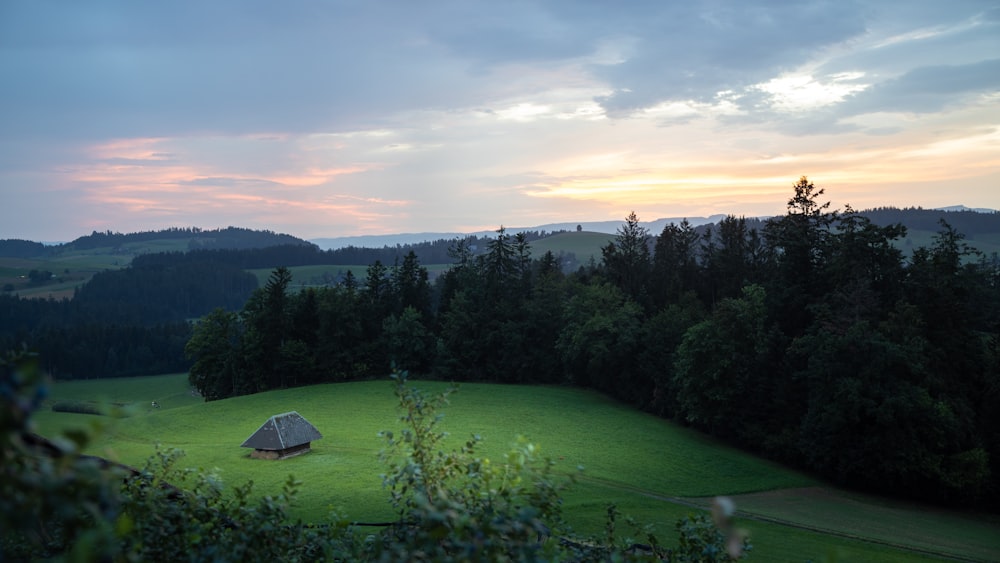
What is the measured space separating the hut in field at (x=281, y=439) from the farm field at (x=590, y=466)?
115 cm

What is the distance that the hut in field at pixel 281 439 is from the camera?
130 ft

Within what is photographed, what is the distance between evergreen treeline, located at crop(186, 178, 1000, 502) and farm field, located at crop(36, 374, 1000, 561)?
2.74 m

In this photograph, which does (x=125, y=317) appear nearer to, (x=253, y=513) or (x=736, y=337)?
(x=736, y=337)

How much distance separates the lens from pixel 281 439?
39656 mm

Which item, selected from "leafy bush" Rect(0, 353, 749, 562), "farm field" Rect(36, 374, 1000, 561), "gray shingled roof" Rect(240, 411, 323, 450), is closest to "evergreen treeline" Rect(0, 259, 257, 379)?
"farm field" Rect(36, 374, 1000, 561)

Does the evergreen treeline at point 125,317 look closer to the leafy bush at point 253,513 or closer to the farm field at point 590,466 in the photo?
the farm field at point 590,466

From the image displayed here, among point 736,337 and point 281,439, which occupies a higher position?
point 736,337

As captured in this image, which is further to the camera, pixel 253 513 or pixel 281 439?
pixel 281 439

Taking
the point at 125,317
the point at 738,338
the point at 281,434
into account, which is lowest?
the point at 125,317

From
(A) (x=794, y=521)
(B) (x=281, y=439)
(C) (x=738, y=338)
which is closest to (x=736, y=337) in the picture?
(C) (x=738, y=338)

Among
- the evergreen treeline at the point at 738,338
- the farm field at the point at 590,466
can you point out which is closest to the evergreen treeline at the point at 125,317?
the farm field at the point at 590,466

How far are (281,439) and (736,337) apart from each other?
31711mm

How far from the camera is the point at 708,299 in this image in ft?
201

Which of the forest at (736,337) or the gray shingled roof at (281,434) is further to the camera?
the gray shingled roof at (281,434)
